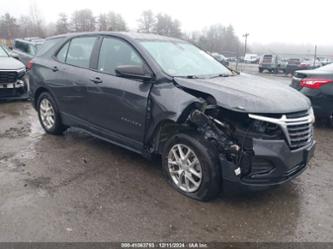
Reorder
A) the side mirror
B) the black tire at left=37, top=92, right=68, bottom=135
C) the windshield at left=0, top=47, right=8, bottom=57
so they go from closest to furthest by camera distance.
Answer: the side mirror, the black tire at left=37, top=92, right=68, bottom=135, the windshield at left=0, top=47, right=8, bottom=57

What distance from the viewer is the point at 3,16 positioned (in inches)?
1772

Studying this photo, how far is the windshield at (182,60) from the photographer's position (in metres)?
3.87

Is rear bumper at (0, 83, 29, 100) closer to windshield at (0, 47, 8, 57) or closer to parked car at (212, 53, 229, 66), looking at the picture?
windshield at (0, 47, 8, 57)

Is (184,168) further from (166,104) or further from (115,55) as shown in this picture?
(115,55)

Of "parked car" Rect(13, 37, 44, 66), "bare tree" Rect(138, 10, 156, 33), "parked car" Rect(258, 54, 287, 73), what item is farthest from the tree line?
"parked car" Rect(13, 37, 44, 66)

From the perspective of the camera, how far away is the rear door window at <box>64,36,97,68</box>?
15.0 ft

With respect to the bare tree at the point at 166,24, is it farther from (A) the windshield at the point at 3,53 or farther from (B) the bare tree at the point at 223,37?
(A) the windshield at the point at 3,53

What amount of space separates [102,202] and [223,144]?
4.62 ft

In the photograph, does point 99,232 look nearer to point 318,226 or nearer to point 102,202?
point 102,202

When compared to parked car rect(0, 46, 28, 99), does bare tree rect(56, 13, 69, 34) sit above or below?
above

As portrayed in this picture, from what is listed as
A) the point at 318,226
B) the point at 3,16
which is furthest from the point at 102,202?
the point at 3,16

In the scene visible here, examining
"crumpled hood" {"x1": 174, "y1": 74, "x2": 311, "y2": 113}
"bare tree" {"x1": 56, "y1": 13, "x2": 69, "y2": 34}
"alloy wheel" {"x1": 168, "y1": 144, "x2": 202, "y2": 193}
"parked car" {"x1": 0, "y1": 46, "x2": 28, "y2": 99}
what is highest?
"bare tree" {"x1": 56, "y1": 13, "x2": 69, "y2": 34}

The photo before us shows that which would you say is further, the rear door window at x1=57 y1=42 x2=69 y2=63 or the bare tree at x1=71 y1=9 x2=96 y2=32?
the bare tree at x1=71 y1=9 x2=96 y2=32

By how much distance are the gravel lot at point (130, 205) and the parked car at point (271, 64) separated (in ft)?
79.1
